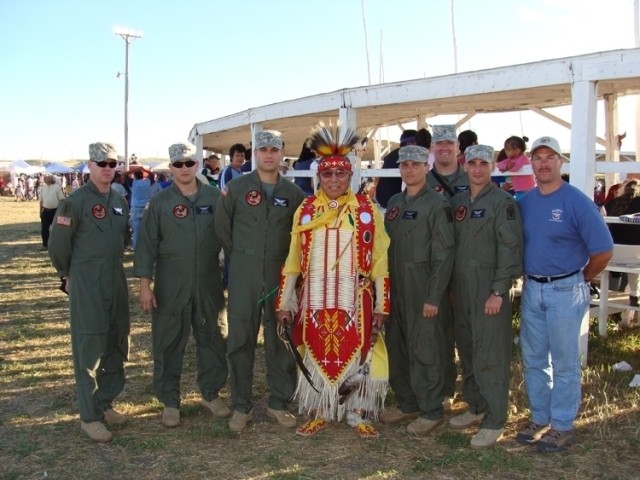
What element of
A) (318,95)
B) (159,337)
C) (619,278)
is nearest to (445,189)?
(159,337)

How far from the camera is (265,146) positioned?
14.5ft

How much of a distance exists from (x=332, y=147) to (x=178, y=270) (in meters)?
1.36

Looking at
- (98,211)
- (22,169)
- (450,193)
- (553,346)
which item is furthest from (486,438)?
(22,169)

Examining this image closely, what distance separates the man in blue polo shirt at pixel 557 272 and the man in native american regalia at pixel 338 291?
0.93 metres

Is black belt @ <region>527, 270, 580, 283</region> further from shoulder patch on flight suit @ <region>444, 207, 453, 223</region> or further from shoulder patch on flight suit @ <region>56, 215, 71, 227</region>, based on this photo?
shoulder patch on flight suit @ <region>56, 215, 71, 227</region>

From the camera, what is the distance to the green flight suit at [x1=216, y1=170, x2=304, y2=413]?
441 centimetres

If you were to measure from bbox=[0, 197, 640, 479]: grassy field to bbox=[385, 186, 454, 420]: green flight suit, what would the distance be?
41 centimetres

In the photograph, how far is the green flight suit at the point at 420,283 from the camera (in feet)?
13.8

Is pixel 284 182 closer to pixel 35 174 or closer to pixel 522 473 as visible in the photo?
pixel 522 473

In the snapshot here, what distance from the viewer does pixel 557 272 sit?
3.94 meters

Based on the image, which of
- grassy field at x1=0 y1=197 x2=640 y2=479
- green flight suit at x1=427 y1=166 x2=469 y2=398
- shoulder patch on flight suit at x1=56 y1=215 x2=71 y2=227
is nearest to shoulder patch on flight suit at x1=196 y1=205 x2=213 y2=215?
shoulder patch on flight suit at x1=56 y1=215 x2=71 y2=227

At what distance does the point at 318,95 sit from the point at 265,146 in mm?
2960

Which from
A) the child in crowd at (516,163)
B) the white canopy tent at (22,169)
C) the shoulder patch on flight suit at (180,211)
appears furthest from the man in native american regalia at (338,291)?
the white canopy tent at (22,169)

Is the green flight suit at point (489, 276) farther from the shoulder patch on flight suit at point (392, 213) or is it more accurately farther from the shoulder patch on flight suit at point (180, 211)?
the shoulder patch on flight suit at point (180, 211)
